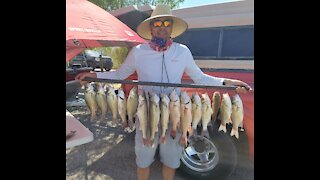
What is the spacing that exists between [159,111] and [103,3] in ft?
32.0

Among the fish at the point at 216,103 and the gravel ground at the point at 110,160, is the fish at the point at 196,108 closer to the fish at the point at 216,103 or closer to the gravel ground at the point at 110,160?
the fish at the point at 216,103

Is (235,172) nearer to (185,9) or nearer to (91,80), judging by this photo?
(91,80)

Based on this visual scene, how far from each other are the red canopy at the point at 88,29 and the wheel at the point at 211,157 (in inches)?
62.3

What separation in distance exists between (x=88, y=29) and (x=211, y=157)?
81.9 inches

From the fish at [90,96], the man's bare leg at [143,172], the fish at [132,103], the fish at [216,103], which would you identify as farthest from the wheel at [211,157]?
the fish at [90,96]

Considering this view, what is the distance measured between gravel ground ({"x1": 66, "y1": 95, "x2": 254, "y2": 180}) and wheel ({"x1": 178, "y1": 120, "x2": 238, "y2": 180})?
173 millimetres

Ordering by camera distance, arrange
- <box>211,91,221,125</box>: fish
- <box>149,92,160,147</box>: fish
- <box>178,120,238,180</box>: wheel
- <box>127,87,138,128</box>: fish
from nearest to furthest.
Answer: <box>149,92,160,147</box>: fish < <box>127,87,138,128</box>: fish < <box>211,91,221,125</box>: fish < <box>178,120,238,180</box>: wheel

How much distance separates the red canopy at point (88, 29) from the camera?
2.86 meters

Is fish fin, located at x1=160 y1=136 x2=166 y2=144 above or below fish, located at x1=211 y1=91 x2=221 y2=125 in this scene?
below

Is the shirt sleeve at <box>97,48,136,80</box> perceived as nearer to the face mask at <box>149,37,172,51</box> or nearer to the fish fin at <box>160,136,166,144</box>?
the face mask at <box>149,37,172,51</box>

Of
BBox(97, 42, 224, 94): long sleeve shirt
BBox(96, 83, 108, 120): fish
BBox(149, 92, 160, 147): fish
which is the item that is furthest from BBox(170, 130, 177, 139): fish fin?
BBox(96, 83, 108, 120): fish

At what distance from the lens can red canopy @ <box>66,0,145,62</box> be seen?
9.38ft

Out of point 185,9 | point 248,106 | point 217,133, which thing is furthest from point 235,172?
point 185,9
